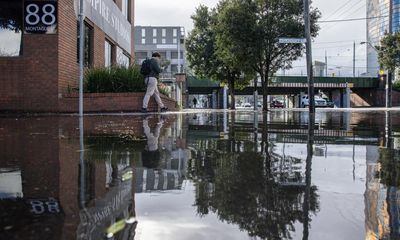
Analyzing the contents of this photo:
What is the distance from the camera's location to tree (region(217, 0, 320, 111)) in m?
30.5

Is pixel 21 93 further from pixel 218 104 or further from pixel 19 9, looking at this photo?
pixel 218 104

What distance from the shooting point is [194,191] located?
13.2 ft

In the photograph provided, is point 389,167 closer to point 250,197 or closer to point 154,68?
point 250,197

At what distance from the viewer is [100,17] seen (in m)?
19.8

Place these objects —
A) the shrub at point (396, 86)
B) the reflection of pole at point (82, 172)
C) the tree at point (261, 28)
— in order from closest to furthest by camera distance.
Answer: the reflection of pole at point (82, 172) < the tree at point (261, 28) < the shrub at point (396, 86)

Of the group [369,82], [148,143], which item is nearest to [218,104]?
[369,82]

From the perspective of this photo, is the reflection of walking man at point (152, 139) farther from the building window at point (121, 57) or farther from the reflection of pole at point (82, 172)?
the building window at point (121, 57)

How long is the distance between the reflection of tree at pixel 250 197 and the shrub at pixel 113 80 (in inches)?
405

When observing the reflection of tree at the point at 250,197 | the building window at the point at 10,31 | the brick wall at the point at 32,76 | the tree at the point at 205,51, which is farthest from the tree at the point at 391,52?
the reflection of tree at the point at 250,197

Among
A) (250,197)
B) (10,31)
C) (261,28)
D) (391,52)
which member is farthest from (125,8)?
(391,52)

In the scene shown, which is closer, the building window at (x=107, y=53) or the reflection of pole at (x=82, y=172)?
the reflection of pole at (x=82, y=172)

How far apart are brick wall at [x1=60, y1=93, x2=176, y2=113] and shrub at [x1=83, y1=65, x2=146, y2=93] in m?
0.54

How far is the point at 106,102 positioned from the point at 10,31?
3324 mm

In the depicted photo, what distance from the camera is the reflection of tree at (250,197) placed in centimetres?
312
